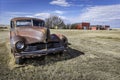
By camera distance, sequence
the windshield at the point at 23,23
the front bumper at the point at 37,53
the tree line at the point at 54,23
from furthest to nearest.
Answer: the tree line at the point at 54,23
the windshield at the point at 23,23
the front bumper at the point at 37,53

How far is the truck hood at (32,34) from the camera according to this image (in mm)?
6918

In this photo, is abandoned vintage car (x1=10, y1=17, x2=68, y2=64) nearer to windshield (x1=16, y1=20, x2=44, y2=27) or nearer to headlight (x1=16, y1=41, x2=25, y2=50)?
headlight (x1=16, y1=41, x2=25, y2=50)

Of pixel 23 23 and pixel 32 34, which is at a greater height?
pixel 23 23

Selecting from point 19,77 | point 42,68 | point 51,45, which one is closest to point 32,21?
point 51,45

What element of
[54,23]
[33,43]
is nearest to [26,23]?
[33,43]

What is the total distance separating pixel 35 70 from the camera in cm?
607

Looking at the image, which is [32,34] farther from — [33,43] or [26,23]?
[26,23]

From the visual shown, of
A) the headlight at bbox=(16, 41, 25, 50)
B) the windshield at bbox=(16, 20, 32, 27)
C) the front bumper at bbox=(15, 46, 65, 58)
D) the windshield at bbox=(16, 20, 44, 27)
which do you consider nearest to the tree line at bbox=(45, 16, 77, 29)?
the windshield at bbox=(16, 20, 44, 27)

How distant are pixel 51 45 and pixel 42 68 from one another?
1302 millimetres

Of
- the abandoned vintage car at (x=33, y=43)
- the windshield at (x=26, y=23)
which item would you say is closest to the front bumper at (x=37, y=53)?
the abandoned vintage car at (x=33, y=43)

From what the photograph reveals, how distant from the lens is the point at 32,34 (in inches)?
280

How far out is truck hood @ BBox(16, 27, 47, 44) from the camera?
22.7 ft

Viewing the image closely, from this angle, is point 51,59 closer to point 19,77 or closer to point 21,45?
point 21,45

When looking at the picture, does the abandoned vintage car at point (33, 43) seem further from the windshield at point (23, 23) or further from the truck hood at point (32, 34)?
the windshield at point (23, 23)
